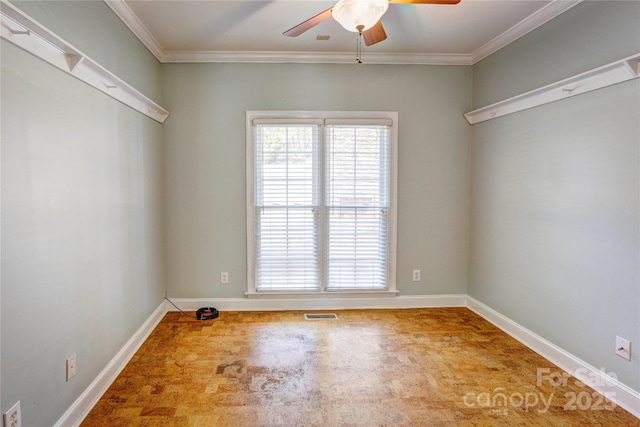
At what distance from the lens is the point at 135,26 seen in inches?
103

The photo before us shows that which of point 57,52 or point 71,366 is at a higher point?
point 57,52

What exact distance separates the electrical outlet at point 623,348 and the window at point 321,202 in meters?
1.89

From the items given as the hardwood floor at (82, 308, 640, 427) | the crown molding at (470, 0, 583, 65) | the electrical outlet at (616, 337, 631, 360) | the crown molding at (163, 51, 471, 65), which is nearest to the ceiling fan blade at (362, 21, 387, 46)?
the crown molding at (163, 51, 471, 65)

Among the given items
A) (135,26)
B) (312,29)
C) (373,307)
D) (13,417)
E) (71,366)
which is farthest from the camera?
(373,307)

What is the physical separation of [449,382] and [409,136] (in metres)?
2.40

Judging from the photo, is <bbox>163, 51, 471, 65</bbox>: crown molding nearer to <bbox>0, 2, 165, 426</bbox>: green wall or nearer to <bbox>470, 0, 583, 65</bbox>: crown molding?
<bbox>470, 0, 583, 65</bbox>: crown molding

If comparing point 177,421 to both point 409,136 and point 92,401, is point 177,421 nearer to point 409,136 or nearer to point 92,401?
point 92,401

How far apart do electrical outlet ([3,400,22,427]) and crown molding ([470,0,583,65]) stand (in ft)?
13.3

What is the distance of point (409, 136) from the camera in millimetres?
3525

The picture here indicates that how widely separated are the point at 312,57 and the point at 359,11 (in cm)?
173

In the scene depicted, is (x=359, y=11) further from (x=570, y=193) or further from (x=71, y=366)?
(x=71, y=366)

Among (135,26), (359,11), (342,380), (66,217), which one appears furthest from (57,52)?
(342,380)

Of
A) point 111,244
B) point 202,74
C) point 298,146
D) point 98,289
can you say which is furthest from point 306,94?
point 98,289

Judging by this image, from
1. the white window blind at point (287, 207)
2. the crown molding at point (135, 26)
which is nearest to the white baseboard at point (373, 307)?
the white window blind at point (287, 207)
